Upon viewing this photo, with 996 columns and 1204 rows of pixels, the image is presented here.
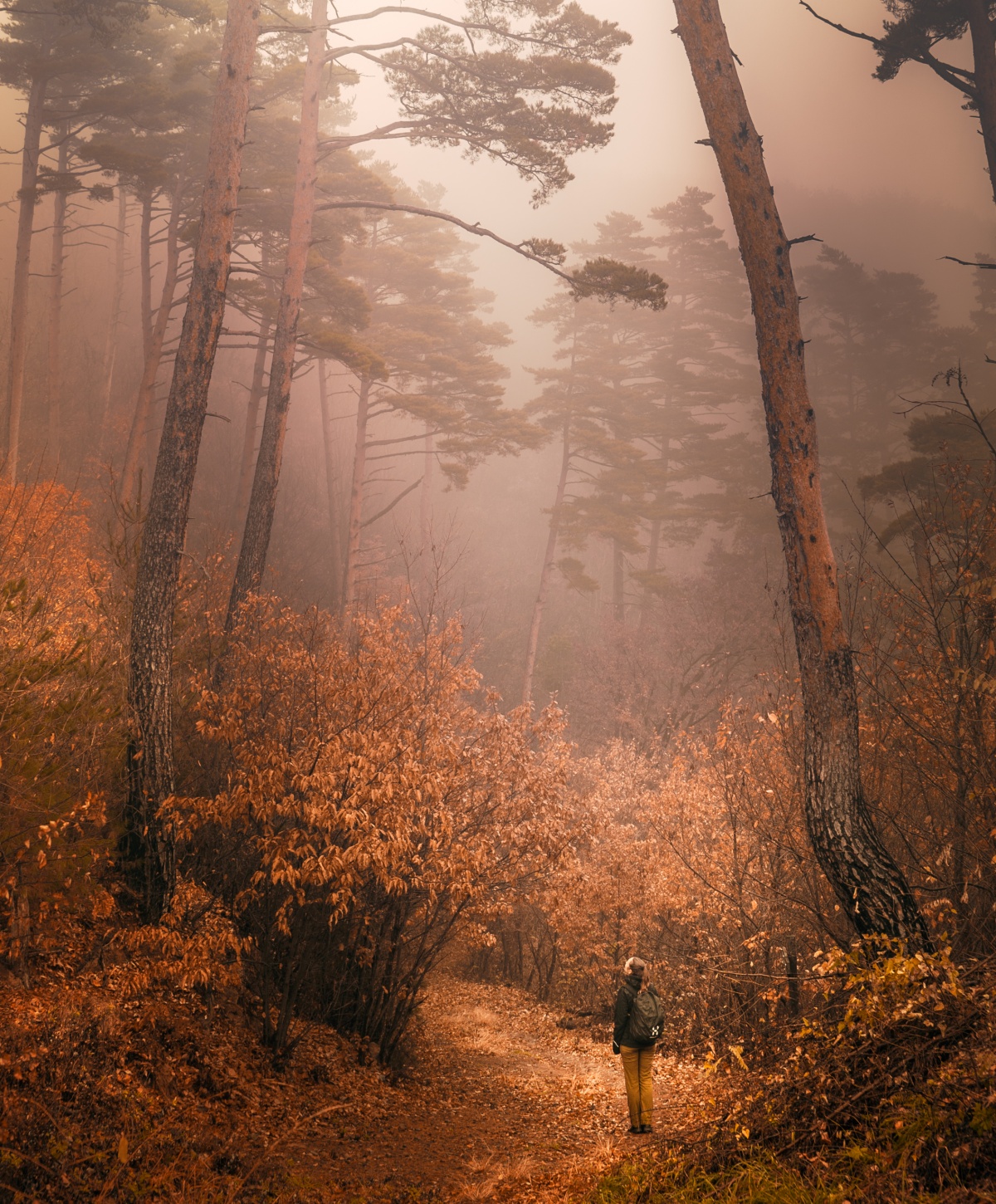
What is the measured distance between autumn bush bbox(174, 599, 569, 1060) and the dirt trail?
105 cm

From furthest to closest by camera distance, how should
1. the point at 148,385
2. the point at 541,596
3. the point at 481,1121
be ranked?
the point at 541,596, the point at 148,385, the point at 481,1121

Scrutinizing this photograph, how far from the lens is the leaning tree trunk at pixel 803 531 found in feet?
18.1

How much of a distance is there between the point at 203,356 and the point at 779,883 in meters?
9.60

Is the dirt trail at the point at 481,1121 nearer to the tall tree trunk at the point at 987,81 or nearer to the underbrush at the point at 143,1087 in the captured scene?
the underbrush at the point at 143,1087

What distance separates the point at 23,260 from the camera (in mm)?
18109

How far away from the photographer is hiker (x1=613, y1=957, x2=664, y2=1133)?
6.87 metres

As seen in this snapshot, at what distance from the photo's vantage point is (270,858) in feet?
21.7

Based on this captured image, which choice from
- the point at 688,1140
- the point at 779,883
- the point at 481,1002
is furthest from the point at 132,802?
the point at 481,1002

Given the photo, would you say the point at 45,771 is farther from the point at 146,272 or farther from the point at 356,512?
the point at 146,272

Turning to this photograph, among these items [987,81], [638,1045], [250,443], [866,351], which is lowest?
[638,1045]

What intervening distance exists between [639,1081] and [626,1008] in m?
0.64

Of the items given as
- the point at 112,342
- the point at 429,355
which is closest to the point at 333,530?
the point at 429,355

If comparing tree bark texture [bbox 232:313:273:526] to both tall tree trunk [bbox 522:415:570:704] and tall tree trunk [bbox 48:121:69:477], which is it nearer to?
tall tree trunk [bbox 48:121:69:477]

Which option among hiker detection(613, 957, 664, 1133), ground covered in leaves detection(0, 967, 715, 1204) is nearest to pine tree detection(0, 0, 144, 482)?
ground covered in leaves detection(0, 967, 715, 1204)
